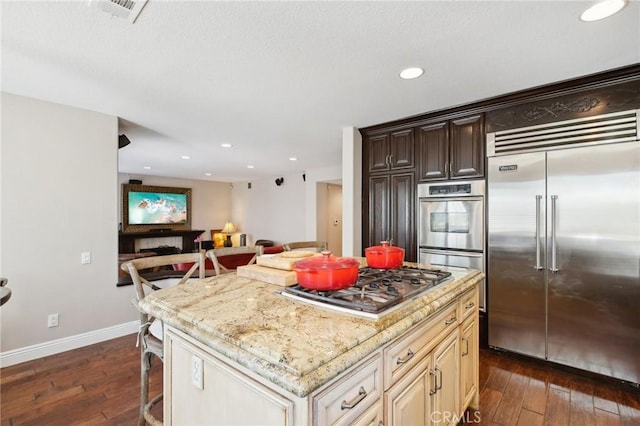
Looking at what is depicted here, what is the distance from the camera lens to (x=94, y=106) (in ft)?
9.90

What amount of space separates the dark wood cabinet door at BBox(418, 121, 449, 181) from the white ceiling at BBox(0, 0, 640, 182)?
0.92 ft

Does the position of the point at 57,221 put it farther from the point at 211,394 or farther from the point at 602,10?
the point at 602,10

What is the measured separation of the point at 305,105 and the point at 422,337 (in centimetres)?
244

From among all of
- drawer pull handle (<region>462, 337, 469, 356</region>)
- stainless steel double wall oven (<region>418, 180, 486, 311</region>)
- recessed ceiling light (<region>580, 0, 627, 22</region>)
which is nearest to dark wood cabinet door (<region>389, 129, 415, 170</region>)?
stainless steel double wall oven (<region>418, 180, 486, 311</region>)

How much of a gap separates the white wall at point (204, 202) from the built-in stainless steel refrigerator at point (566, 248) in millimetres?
7882

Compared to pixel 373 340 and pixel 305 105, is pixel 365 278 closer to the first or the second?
pixel 373 340

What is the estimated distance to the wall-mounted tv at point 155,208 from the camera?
7328mm

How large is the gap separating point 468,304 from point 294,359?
1418mm

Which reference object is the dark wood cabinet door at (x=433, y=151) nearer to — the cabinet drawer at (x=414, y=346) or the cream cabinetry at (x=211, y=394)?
the cabinet drawer at (x=414, y=346)

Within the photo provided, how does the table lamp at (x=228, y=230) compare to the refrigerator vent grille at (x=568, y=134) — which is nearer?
the refrigerator vent grille at (x=568, y=134)

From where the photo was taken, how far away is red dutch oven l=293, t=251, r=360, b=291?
4.03 feet

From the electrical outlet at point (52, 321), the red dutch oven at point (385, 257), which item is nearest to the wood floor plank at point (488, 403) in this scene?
the red dutch oven at point (385, 257)

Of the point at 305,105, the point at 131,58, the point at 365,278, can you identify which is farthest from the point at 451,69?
the point at 131,58

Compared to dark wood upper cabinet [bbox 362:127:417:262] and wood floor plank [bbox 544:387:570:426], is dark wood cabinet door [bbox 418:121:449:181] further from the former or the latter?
wood floor plank [bbox 544:387:570:426]
